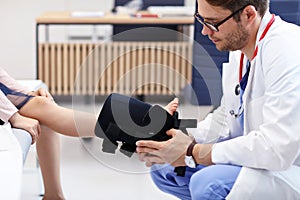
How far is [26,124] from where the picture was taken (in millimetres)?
1918

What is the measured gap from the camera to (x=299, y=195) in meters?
1.48

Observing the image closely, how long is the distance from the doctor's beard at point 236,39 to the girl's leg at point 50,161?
969 mm

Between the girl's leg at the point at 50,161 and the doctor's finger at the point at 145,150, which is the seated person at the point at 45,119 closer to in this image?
the girl's leg at the point at 50,161

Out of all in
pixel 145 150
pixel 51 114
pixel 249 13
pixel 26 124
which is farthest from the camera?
pixel 51 114

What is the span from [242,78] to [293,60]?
9.7 inches

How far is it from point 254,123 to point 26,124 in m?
0.80

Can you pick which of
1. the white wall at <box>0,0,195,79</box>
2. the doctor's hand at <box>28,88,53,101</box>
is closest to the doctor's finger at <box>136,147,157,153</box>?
the doctor's hand at <box>28,88,53,101</box>

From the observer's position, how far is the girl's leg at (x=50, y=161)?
227 centimetres

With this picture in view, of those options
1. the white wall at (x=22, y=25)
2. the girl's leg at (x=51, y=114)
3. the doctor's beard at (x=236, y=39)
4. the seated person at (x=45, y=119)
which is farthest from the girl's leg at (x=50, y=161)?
the white wall at (x=22, y=25)

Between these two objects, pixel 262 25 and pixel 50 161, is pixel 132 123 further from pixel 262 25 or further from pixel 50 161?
pixel 50 161

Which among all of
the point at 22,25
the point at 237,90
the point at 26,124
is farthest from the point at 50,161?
the point at 22,25

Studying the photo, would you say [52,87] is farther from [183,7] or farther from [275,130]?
[275,130]

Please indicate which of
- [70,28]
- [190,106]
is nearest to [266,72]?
[190,106]

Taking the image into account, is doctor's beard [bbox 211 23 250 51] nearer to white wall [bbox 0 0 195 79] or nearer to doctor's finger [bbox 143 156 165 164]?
doctor's finger [bbox 143 156 165 164]
